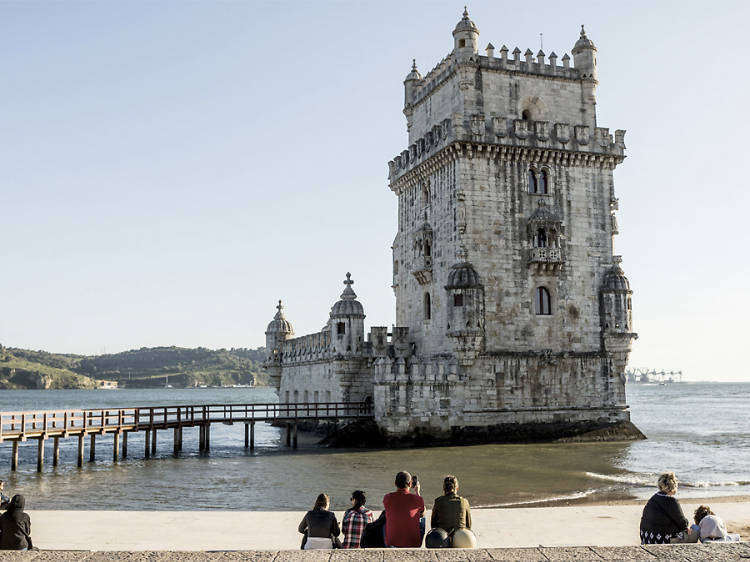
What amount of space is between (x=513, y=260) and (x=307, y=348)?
1666cm

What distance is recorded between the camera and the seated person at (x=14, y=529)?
10.7 metres

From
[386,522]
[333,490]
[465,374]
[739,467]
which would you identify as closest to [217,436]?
[465,374]

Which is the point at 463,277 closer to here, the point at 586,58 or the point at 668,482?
the point at 586,58

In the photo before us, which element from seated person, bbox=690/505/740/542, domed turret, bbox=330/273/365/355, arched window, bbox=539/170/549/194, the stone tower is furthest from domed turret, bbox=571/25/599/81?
seated person, bbox=690/505/740/542

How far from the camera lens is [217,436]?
55188mm

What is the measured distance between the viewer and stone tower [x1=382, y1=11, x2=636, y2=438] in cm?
3759

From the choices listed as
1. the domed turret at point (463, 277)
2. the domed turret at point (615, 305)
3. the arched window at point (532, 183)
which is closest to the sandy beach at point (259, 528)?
the domed turret at point (463, 277)

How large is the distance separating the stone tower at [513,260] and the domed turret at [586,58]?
0.19 ft

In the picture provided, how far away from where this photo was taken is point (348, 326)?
4325 centimetres

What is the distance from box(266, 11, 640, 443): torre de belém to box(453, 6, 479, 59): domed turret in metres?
0.07

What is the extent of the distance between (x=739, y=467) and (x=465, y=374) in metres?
12.6

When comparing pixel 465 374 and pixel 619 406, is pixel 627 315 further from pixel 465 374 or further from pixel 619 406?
pixel 465 374

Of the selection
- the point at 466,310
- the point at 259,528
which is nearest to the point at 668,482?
the point at 259,528

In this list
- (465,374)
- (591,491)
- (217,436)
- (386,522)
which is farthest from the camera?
(217,436)
